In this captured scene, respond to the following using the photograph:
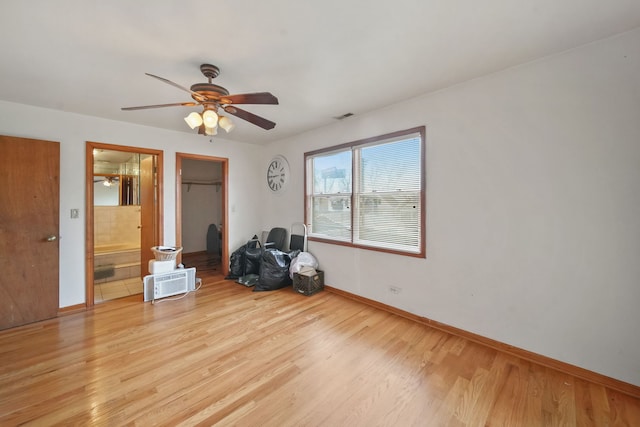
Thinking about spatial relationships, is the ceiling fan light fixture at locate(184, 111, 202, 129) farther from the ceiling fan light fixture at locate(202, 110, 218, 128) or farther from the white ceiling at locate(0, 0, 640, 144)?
the white ceiling at locate(0, 0, 640, 144)

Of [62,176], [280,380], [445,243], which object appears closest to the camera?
[280,380]

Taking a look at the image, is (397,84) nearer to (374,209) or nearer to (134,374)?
(374,209)

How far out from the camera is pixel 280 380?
1860 mm

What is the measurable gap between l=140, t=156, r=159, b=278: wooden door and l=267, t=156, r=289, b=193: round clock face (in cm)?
182

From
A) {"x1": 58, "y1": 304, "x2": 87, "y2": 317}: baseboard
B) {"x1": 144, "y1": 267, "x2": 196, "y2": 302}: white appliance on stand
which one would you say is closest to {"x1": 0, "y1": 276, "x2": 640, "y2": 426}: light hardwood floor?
{"x1": 58, "y1": 304, "x2": 87, "y2": 317}: baseboard

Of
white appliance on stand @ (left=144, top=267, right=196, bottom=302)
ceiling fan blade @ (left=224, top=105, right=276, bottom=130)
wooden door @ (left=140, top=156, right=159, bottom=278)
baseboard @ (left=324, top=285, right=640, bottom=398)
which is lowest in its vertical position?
baseboard @ (left=324, top=285, right=640, bottom=398)

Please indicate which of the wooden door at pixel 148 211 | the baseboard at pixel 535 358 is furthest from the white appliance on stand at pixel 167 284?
the baseboard at pixel 535 358

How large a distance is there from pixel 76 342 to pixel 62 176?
1965mm

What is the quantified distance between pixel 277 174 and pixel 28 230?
316 centimetres

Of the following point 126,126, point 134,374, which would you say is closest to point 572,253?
point 134,374

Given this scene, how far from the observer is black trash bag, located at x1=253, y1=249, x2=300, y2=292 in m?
3.71

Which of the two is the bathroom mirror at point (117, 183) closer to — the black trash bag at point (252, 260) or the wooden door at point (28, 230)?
the wooden door at point (28, 230)

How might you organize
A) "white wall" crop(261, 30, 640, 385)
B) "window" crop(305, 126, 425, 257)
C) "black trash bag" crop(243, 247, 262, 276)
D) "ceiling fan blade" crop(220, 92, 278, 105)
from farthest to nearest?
"black trash bag" crop(243, 247, 262, 276) < "window" crop(305, 126, 425, 257) < "ceiling fan blade" crop(220, 92, 278, 105) < "white wall" crop(261, 30, 640, 385)

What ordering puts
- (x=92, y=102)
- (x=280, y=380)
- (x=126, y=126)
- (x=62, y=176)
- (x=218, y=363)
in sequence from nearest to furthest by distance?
(x=280, y=380) → (x=218, y=363) → (x=92, y=102) → (x=62, y=176) → (x=126, y=126)
